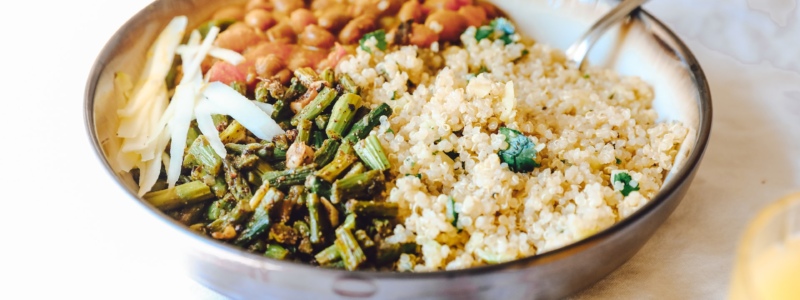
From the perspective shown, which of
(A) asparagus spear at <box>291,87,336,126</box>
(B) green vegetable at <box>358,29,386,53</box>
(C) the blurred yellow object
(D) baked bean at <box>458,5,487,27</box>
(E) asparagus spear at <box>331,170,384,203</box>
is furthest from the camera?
(D) baked bean at <box>458,5,487,27</box>

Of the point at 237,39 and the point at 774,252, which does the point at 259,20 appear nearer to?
the point at 237,39

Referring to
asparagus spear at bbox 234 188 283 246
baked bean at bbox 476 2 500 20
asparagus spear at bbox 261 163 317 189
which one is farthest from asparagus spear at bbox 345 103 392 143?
baked bean at bbox 476 2 500 20

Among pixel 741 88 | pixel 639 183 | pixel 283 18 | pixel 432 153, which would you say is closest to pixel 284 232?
pixel 432 153

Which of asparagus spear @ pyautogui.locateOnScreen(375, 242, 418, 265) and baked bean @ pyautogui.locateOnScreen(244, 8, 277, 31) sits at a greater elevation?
baked bean @ pyautogui.locateOnScreen(244, 8, 277, 31)

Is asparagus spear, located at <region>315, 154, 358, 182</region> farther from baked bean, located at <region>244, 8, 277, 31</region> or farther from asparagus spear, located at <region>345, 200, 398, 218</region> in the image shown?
baked bean, located at <region>244, 8, 277, 31</region>

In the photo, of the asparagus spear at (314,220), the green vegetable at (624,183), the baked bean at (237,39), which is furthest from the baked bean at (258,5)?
the green vegetable at (624,183)

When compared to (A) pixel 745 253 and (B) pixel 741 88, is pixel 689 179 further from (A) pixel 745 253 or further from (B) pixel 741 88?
(B) pixel 741 88

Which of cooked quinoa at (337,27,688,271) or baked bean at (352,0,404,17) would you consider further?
baked bean at (352,0,404,17)
